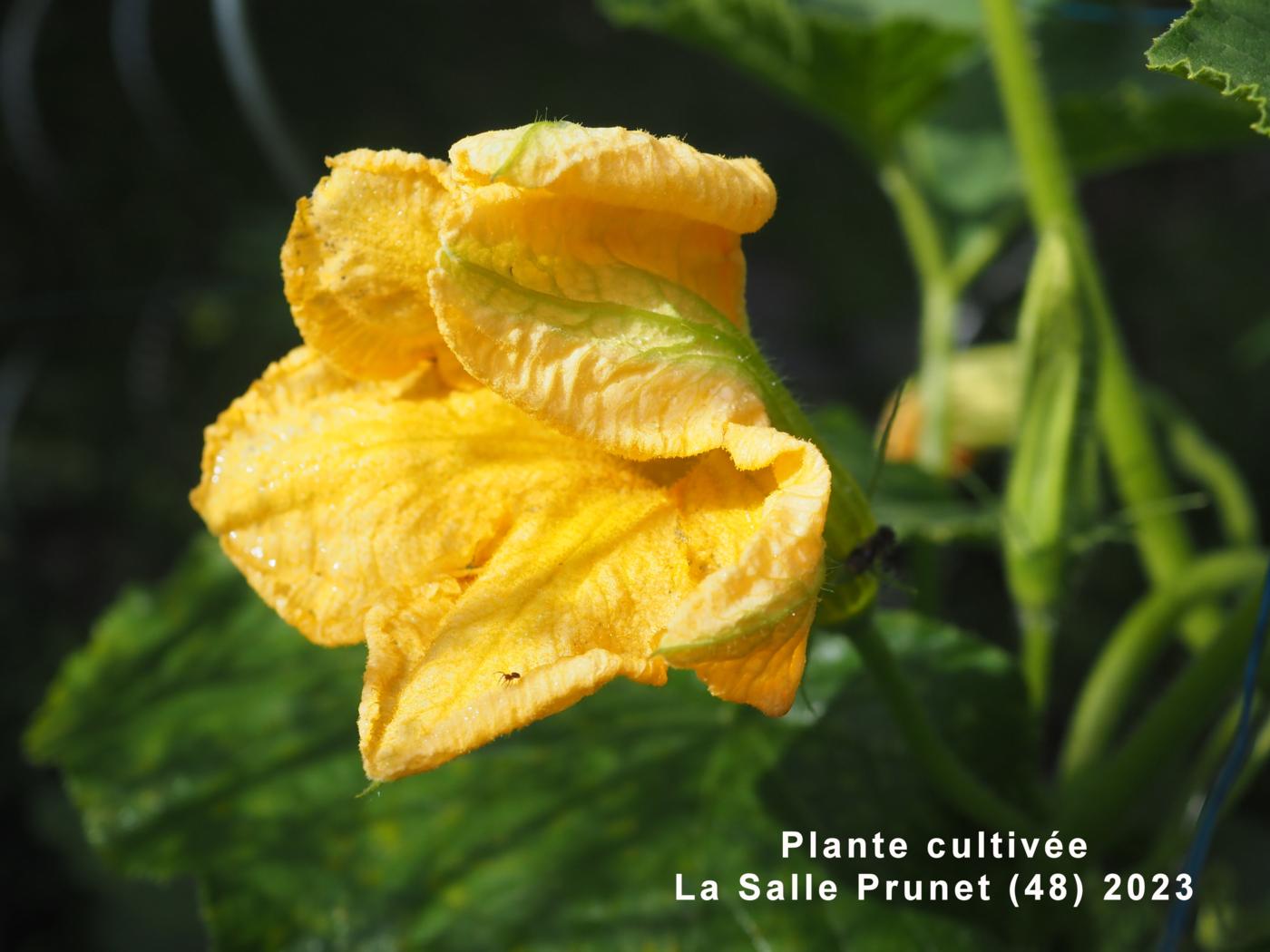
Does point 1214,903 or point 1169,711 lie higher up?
point 1169,711

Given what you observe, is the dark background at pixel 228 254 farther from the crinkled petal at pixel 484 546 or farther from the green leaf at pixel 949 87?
the crinkled petal at pixel 484 546

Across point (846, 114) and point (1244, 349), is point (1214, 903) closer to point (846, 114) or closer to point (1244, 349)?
point (846, 114)

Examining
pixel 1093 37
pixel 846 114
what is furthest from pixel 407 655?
pixel 1093 37

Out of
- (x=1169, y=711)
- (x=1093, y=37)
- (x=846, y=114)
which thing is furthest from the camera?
(x=1093, y=37)

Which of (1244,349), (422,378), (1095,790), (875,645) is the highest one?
(422,378)

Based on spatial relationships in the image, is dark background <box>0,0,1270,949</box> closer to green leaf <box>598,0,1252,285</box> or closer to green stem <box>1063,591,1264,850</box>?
green leaf <box>598,0,1252,285</box>

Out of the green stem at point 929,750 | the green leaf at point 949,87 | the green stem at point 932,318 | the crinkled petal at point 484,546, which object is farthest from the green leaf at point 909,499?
the crinkled petal at point 484,546
